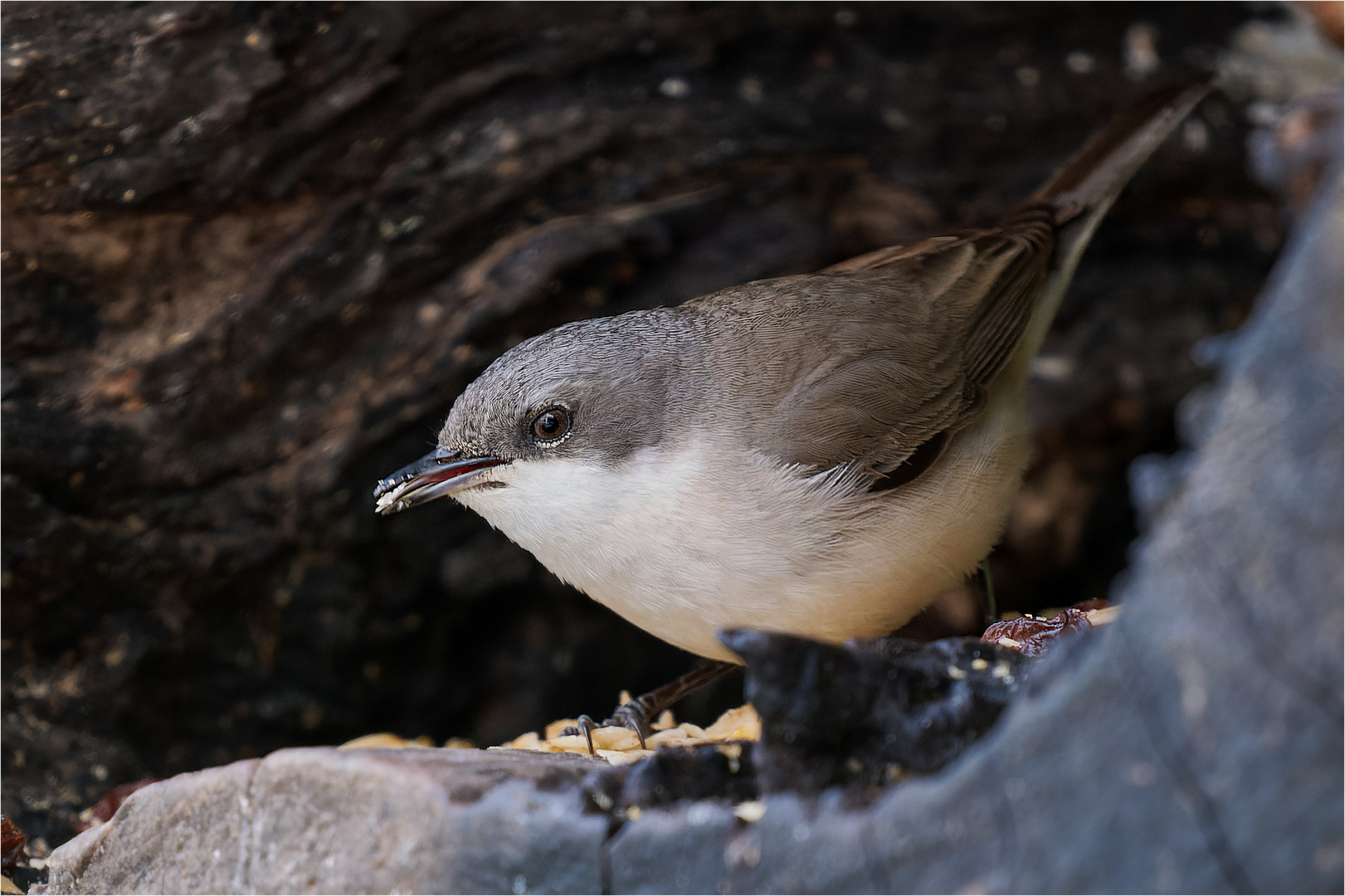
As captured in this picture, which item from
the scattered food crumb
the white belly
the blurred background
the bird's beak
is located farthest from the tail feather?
the scattered food crumb

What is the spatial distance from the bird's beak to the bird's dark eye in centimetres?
16

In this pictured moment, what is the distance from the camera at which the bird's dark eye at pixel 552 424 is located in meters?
3.16

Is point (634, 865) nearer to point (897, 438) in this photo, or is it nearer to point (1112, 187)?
point (897, 438)

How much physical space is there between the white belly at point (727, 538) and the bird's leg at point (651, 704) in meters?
0.48

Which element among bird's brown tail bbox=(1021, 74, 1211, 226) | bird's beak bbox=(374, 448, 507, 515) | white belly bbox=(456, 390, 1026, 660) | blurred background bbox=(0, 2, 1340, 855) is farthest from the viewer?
bird's brown tail bbox=(1021, 74, 1211, 226)

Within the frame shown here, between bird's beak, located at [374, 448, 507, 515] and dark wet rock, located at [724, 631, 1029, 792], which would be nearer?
dark wet rock, located at [724, 631, 1029, 792]

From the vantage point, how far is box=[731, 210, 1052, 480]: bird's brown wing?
323 cm

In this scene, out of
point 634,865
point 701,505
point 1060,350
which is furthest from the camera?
point 1060,350

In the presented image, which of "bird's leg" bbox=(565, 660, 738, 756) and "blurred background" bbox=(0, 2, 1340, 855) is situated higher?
"blurred background" bbox=(0, 2, 1340, 855)

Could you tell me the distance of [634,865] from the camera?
1.65 m

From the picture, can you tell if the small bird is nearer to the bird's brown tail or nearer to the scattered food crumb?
the bird's brown tail

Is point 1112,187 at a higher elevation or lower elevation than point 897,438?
higher

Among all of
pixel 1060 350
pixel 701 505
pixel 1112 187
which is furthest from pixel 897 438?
pixel 1060 350

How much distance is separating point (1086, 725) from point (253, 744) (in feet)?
12.9
